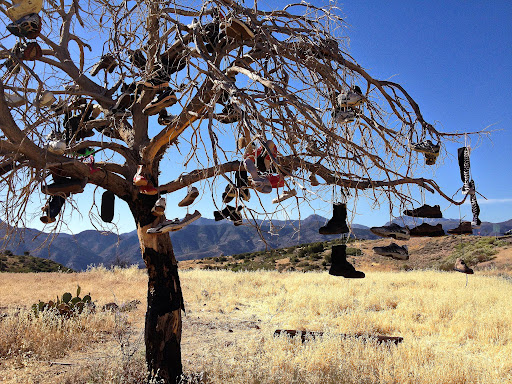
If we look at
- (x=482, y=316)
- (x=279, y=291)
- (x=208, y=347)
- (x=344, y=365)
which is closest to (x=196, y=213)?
(x=344, y=365)

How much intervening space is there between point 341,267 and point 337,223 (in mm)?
542

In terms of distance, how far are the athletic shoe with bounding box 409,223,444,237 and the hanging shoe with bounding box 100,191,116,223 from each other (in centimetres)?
307

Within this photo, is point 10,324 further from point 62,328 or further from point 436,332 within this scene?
point 436,332

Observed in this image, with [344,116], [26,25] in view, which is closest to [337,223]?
[344,116]

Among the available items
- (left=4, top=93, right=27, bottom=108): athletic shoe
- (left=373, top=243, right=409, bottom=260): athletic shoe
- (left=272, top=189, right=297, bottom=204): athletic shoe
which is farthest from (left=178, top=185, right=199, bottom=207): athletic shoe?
(left=4, top=93, right=27, bottom=108): athletic shoe

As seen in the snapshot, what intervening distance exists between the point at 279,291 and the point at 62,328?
7.56 metres

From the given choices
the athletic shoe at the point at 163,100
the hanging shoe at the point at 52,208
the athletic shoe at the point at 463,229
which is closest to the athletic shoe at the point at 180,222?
the athletic shoe at the point at 163,100

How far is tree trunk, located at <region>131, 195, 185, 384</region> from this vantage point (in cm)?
413

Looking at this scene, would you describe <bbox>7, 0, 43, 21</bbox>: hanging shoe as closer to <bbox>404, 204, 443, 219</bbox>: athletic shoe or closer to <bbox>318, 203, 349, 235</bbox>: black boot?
<bbox>318, 203, 349, 235</bbox>: black boot

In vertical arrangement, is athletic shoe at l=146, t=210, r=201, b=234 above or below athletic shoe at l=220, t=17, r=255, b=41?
below

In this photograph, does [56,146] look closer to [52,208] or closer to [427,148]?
[52,208]

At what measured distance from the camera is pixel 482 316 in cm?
810

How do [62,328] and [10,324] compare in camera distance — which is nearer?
[10,324]

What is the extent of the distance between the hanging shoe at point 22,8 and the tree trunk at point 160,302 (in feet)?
6.56
